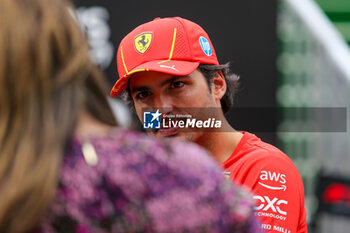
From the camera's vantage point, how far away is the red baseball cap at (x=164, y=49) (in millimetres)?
2385

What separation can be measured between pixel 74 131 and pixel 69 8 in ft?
0.84

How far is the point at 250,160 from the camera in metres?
2.07

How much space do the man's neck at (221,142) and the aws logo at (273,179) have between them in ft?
1.10

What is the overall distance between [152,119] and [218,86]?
0.39 m

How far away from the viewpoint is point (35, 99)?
3.24ft

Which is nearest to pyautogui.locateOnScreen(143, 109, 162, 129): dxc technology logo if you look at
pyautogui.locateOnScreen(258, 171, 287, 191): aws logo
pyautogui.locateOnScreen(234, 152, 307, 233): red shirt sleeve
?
pyautogui.locateOnScreen(234, 152, 307, 233): red shirt sleeve

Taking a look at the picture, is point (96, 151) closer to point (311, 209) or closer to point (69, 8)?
point (69, 8)

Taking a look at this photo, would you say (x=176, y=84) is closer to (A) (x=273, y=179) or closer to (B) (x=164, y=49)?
(B) (x=164, y=49)

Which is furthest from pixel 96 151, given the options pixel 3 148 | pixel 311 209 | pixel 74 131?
pixel 311 209

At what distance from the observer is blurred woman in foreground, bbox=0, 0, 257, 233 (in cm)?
95

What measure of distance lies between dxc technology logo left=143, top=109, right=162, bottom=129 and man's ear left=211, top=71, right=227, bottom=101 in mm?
316

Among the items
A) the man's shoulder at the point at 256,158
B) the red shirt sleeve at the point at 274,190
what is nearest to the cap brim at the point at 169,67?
the man's shoulder at the point at 256,158

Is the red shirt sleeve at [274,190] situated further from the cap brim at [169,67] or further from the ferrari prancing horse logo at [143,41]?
the ferrari prancing horse logo at [143,41]

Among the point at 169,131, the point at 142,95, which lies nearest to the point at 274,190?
the point at 169,131
